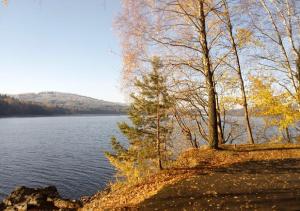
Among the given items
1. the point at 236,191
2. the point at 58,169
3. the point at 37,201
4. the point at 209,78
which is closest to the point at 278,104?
the point at 209,78

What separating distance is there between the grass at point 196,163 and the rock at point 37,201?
868 centimetres

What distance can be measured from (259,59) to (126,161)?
50.1 feet

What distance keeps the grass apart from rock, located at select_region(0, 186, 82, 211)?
8.68 meters

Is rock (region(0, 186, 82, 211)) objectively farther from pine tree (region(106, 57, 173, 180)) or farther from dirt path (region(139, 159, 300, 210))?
→ dirt path (region(139, 159, 300, 210))

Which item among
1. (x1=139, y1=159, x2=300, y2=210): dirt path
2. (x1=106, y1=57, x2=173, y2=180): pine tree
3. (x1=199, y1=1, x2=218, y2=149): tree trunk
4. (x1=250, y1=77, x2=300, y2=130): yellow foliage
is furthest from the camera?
(x1=106, y1=57, x2=173, y2=180): pine tree

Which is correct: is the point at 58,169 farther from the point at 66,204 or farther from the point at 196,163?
the point at 196,163

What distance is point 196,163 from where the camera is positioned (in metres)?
14.4

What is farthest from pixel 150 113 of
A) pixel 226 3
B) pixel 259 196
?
pixel 259 196

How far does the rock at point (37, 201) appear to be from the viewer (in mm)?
22641

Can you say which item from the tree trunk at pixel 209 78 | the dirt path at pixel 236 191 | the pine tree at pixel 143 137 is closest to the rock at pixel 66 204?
the pine tree at pixel 143 137

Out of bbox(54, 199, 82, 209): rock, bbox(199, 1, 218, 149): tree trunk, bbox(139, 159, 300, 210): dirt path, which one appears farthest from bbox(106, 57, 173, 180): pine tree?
bbox(139, 159, 300, 210): dirt path

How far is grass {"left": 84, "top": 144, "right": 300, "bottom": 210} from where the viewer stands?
40.5 ft

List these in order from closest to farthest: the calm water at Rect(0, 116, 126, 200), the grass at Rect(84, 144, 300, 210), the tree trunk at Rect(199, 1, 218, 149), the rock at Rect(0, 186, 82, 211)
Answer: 1. the grass at Rect(84, 144, 300, 210)
2. the tree trunk at Rect(199, 1, 218, 149)
3. the rock at Rect(0, 186, 82, 211)
4. the calm water at Rect(0, 116, 126, 200)

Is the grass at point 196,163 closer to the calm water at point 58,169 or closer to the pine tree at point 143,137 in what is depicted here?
the pine tree at point 143,137
